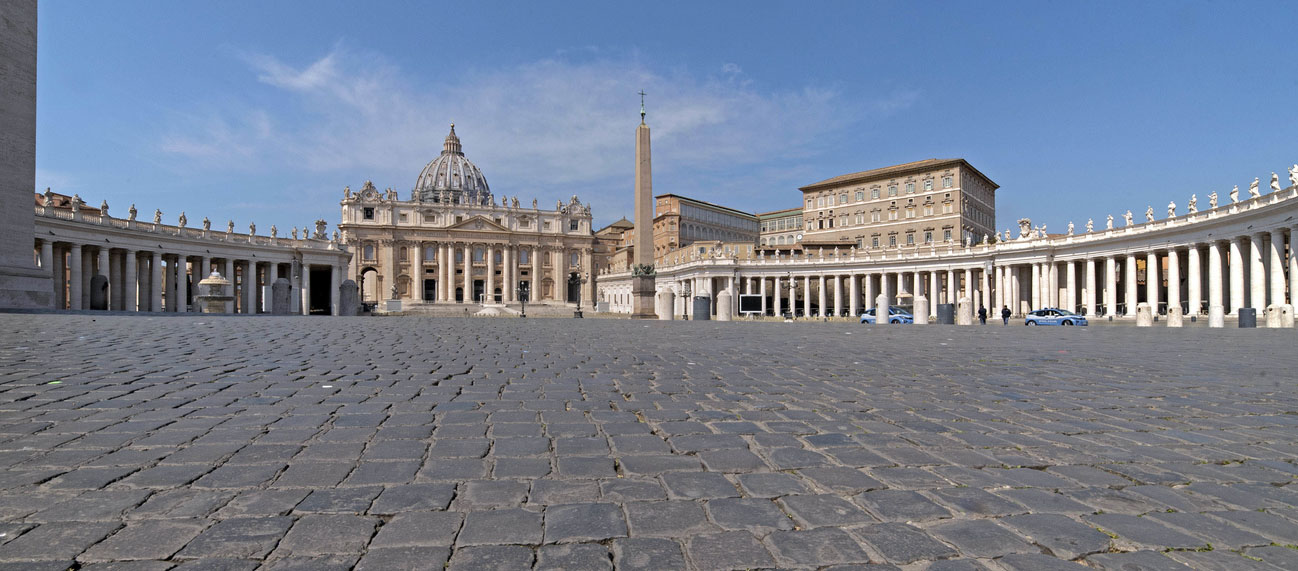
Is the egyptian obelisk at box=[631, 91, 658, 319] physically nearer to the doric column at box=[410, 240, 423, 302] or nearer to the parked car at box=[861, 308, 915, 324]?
the parked car at box=[861, 308, 915, 324]

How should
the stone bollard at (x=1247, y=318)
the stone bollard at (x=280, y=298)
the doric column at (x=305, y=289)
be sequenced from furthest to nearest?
the doric column at (x=305, y=289), the stone bollard at (x=280, y=298), the stone bollard at (x=1247, y=318)

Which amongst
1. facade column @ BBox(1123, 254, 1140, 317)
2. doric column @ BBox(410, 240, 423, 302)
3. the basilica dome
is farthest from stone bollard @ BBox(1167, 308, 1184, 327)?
the basilica dome

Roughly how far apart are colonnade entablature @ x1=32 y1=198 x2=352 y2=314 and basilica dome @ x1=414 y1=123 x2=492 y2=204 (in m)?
52.8

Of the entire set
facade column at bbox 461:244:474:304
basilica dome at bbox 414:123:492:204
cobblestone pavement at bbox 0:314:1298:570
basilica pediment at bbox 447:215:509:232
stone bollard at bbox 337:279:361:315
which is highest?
basilica dome at bbox 414:123:492:204

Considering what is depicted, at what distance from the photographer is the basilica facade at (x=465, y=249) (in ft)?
290

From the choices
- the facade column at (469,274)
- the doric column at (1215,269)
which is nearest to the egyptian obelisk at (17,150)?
the doric column at (1215,269)

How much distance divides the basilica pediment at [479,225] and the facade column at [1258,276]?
80.6 metres

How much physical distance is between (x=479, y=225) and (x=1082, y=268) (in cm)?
7278

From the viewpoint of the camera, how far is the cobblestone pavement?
237cm

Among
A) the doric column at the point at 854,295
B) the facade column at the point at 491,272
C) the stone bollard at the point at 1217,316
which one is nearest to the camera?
the stone bollard at the point at 1217,316

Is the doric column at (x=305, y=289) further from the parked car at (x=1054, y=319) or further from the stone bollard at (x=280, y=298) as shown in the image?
the parked car at (x=1054, y=319)

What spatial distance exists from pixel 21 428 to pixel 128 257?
171ft

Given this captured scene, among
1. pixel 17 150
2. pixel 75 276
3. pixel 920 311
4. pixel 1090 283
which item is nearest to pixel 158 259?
pixel 75 276

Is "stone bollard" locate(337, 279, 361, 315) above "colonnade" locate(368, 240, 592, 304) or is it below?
below
